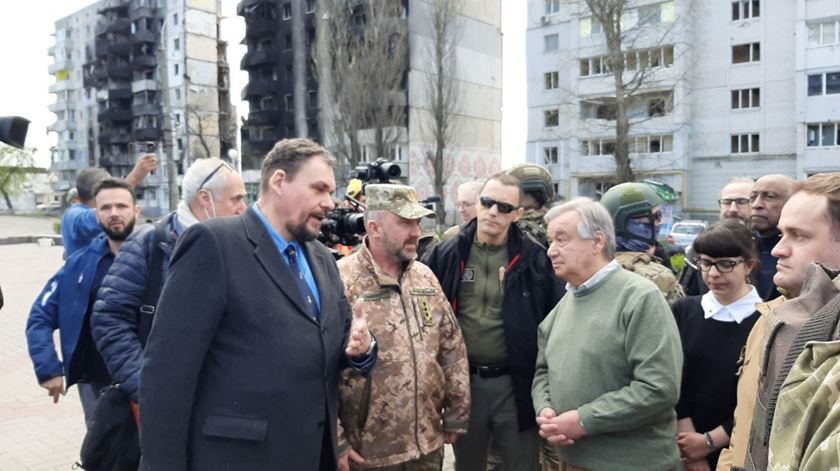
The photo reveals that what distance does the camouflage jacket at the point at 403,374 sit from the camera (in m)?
3.28

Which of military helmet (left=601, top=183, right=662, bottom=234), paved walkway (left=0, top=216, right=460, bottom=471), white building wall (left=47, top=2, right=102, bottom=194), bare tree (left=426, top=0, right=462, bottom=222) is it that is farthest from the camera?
white building wall (left=47, top=2, right=102, bottom=194)

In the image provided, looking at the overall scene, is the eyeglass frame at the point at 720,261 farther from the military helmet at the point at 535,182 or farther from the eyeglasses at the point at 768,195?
the military helmet at the point at 535,182

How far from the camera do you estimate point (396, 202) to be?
11.5ft

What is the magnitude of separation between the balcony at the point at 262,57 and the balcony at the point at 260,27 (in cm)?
120

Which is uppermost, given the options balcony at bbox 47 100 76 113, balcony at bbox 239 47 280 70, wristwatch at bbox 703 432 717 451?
balcony at bbox 47 100 76 113

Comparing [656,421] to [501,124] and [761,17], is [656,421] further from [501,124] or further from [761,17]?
[501,124]

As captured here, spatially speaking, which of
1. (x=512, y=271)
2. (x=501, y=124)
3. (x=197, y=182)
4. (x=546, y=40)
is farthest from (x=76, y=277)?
(x=501, y=124)

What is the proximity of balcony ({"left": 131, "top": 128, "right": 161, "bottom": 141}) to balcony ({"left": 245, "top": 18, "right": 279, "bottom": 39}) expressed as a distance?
14.8 metres

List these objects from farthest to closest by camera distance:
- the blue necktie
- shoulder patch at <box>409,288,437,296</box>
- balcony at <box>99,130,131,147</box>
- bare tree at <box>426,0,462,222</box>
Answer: balcony at <box>99,130,131,147</box>, bare tree at <box>426,0,462,222</box>, shoulder patch at <box>409,288,437,296</box>, the blue necktie

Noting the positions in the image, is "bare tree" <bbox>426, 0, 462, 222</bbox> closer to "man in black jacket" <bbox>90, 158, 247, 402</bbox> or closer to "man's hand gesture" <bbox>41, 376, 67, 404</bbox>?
"man's hand gesture" <bbox>41, 376, 67, 404</bbox>

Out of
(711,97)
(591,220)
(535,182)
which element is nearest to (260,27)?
(711,97)

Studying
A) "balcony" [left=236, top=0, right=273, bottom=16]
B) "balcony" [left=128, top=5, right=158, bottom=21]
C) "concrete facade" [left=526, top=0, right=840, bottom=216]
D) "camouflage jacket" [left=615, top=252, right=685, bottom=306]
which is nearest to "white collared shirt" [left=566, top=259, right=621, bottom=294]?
"camouflage jacket" [left=615, top=252, right=685, bottom=306]

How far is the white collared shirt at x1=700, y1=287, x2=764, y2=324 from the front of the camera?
3.28 m

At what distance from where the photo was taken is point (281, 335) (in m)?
2.47
